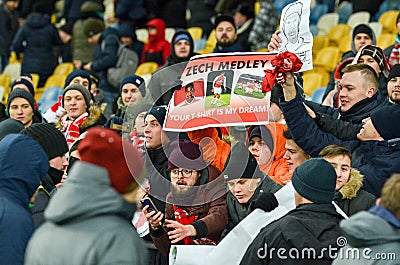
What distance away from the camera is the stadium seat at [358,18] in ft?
42.9

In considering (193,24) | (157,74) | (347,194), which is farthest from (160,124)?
(193,24)

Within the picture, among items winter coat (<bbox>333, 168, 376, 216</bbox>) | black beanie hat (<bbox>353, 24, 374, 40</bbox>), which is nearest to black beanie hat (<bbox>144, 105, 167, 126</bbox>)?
winter coat (<bbox>333, 168, 376, 216</bbox>)

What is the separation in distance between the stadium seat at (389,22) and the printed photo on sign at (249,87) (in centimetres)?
619

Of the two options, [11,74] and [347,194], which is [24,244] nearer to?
[347,194]

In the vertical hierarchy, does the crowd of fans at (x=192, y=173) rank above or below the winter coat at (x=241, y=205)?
above

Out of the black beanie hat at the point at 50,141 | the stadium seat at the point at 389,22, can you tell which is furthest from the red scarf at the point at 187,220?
the stadium seat at the point at 389,22

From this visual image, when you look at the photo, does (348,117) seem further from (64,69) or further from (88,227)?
(64,69)

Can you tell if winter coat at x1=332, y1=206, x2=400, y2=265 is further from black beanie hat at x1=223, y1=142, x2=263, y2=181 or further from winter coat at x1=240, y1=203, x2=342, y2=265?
black beanie hat at x1=223, y1=142, x2=263, y2=181

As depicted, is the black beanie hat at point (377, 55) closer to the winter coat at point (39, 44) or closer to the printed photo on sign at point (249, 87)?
the printed photo on sign at point (249, 87)

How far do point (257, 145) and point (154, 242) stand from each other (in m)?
1.10

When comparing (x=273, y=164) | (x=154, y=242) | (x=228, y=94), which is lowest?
(x=154, y=242)

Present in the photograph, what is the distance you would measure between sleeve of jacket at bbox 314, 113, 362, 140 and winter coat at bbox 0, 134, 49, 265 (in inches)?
96.6

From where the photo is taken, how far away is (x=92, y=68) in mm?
12570

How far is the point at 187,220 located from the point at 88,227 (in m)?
2.48
